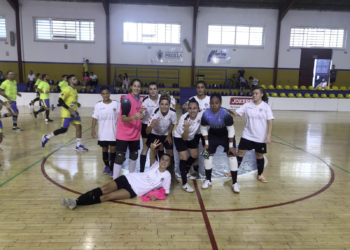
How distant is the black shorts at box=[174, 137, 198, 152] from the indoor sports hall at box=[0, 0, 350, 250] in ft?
1.64

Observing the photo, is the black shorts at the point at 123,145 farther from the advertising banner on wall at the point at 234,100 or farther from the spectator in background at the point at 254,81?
the spectator in background at the point at 254,81

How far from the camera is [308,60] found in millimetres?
20234

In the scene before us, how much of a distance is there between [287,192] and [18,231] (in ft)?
13.4

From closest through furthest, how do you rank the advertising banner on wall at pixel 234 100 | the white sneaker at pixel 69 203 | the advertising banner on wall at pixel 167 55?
the white sneaker at pixel 69 203 → the advertising banner on wall at pixel 234 100 → the advertising banner on wall at pixel 167 55

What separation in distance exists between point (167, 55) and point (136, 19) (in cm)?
335

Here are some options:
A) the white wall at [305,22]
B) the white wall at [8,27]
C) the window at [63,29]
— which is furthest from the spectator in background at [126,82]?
the white wall at [305,22]

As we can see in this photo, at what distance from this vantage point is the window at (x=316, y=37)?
19.8m

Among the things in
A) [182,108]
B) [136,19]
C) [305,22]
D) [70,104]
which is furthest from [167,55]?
[182,108]

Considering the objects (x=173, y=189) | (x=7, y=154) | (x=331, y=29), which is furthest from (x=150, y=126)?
(x=331, y=29)

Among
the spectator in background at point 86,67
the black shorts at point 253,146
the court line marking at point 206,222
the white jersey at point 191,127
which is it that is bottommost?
the court line marking at point 206,222

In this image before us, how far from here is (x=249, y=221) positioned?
3.50 metres

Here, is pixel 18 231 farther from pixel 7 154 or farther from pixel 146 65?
pixel 146 65

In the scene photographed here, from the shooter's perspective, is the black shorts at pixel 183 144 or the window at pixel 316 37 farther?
the window at pixel 316 37

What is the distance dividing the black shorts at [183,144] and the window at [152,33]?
15850 mm
